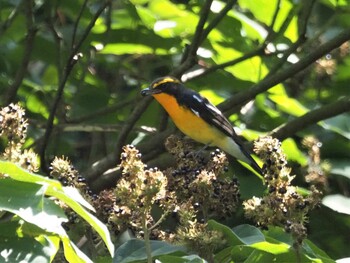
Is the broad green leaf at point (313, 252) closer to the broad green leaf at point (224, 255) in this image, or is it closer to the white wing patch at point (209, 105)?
the broad green leaf at point (224, 255)

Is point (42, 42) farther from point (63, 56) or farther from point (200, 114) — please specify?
point (200, 114)

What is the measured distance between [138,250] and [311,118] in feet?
7.13

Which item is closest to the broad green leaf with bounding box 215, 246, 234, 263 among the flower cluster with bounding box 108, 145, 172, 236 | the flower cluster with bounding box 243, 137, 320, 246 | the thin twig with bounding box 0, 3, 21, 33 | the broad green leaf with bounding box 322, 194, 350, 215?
the flower cluster with bounding box 243, 137, 320, 246

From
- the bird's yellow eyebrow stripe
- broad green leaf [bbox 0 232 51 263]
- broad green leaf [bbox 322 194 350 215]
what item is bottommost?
broad green leaf [bbox 0 232 51 263]

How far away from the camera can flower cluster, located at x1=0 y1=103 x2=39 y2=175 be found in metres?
2.79

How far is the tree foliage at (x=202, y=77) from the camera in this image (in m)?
4.88

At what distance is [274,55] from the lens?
205 inches

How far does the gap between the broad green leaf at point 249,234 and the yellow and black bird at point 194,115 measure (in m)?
2.05

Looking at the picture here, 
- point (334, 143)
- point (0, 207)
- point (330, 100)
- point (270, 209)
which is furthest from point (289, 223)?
point (330, 100)

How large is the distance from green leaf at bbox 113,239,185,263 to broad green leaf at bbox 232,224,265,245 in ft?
0.73

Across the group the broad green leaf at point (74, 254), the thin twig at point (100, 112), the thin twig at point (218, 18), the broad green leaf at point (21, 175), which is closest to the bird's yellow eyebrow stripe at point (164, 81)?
the thin twig at point (100, 112)

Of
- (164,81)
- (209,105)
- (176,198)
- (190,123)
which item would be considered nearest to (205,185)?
(176,198)

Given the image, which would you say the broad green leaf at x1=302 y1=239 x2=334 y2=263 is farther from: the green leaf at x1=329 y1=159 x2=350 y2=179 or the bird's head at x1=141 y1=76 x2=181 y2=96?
the bird's head at x1=141 y1=76 x2=181 y2=96

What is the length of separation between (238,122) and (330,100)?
57 cm
